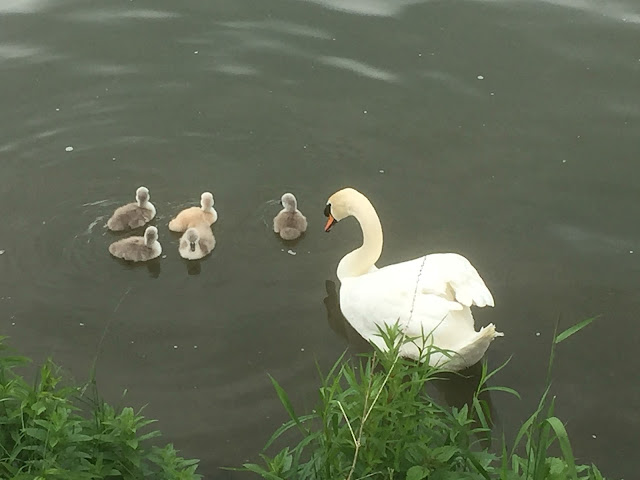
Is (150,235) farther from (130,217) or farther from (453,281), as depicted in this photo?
(453,281)

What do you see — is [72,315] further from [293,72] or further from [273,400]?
[293,72]

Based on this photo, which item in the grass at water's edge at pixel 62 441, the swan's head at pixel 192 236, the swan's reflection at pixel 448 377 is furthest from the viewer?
the swan's head at pixel 192 236

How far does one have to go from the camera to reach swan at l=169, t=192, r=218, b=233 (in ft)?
18.7

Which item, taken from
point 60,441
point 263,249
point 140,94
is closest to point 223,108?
point 140,94

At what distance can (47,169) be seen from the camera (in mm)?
6270

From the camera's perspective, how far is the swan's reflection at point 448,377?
482 centimetres

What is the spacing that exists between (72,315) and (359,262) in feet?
5.78

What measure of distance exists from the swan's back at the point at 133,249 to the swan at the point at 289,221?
2.65 ft

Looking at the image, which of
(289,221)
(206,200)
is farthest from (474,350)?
(206,200)

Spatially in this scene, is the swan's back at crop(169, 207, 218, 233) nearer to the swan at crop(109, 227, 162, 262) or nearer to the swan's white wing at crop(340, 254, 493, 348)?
the swan at crop(109, 227, 162, 262)

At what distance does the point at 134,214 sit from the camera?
580 cm

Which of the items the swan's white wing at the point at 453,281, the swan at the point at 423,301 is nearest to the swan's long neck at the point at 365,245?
the swan at the point at 423,301

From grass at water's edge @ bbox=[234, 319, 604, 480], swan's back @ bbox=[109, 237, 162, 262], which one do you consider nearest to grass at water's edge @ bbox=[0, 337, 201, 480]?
grass at water's edge @ bbox=[234, 319, 604, 480]

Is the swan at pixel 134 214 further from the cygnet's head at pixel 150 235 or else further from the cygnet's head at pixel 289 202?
the cygnet's head at pixel 289 202
